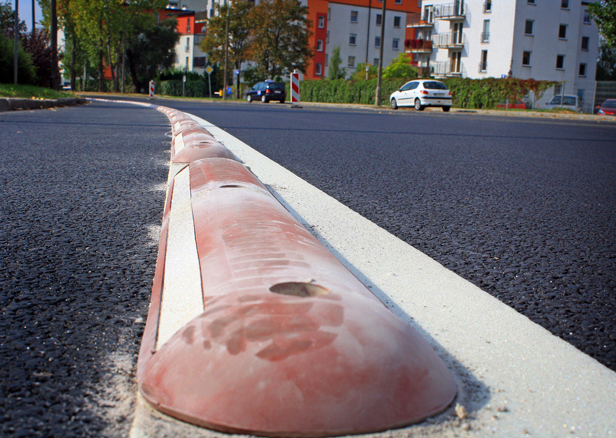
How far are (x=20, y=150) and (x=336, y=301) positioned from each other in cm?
510

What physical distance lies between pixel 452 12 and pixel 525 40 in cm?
781

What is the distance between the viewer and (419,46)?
Result: 60656 millimetres

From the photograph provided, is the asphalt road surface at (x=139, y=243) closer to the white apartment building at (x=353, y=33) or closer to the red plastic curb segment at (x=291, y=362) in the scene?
the red plastic curb segment at (x=291, y=362)

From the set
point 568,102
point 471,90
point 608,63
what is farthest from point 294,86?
point 608,63

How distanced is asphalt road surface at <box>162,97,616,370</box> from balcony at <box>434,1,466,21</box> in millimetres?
51121

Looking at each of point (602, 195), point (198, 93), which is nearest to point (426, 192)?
point (602, 195)

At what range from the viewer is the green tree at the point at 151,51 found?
216 ft

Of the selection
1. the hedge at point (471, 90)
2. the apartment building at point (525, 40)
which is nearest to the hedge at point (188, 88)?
the hedge at point (471, 90)

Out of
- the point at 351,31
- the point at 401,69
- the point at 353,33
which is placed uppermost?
the point at 351,31

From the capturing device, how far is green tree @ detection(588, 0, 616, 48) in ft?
92.5

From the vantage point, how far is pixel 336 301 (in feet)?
3.82

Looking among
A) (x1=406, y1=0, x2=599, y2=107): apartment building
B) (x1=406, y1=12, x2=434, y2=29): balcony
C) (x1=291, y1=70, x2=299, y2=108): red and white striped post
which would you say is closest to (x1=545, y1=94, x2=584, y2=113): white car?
(x1=406, y1=0, x2=599, y2=107): apartment building

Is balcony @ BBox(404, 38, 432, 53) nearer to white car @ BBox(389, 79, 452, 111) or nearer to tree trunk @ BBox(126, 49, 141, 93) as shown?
tree trunk @ BBox(126, 49, 141, 93)

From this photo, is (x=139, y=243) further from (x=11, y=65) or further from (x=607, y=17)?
(x=607, y=17)
